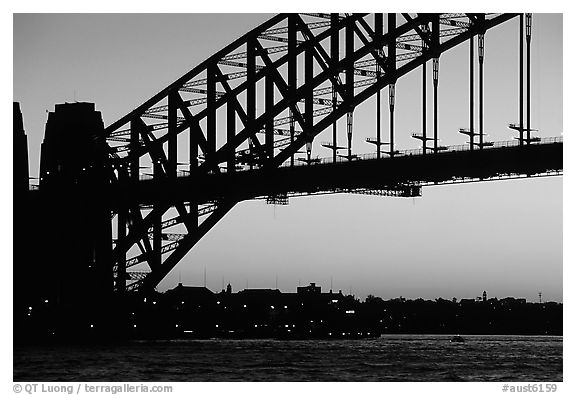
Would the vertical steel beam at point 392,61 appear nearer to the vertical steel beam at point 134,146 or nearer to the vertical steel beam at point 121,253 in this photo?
the vertical steel beam at point 134,146

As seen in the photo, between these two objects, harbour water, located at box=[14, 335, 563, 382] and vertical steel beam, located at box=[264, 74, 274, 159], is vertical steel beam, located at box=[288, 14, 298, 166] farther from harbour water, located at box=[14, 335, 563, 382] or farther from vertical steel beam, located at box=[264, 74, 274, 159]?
harbour water, located at box=[14, 335, 563, 382]

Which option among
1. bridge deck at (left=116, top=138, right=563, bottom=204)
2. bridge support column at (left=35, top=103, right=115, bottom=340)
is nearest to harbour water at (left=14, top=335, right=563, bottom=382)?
bridge support column at (left=35, top=103, right=115, bottom=340)
